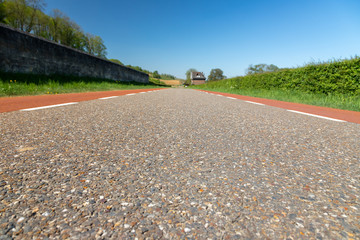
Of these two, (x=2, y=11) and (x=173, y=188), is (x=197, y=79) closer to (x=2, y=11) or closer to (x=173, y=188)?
(x=2, y=11)

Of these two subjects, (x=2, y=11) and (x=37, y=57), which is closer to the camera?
(x=37, y=57)

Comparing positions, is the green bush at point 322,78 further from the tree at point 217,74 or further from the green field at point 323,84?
the tree at point 217,74

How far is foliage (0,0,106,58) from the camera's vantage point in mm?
33125

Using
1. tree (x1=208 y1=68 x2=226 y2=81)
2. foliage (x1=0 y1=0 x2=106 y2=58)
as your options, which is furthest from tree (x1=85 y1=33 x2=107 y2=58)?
tree (x1=208 y1=68 x2=226 y2=81)

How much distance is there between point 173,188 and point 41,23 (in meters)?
50.6

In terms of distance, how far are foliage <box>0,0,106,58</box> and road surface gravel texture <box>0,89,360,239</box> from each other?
142ft

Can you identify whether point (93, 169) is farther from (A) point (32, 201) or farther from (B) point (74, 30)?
(B) point (74, 30)

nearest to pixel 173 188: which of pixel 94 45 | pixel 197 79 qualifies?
pixel 94 45

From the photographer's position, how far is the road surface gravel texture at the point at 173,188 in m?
0.83

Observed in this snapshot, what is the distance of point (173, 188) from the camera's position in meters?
A: 1.14

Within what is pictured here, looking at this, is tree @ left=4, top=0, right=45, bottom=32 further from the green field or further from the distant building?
the distant building

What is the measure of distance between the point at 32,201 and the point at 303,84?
14281mm

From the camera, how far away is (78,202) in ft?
3.14

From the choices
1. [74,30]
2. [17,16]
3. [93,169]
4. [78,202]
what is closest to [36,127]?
[93,169]
